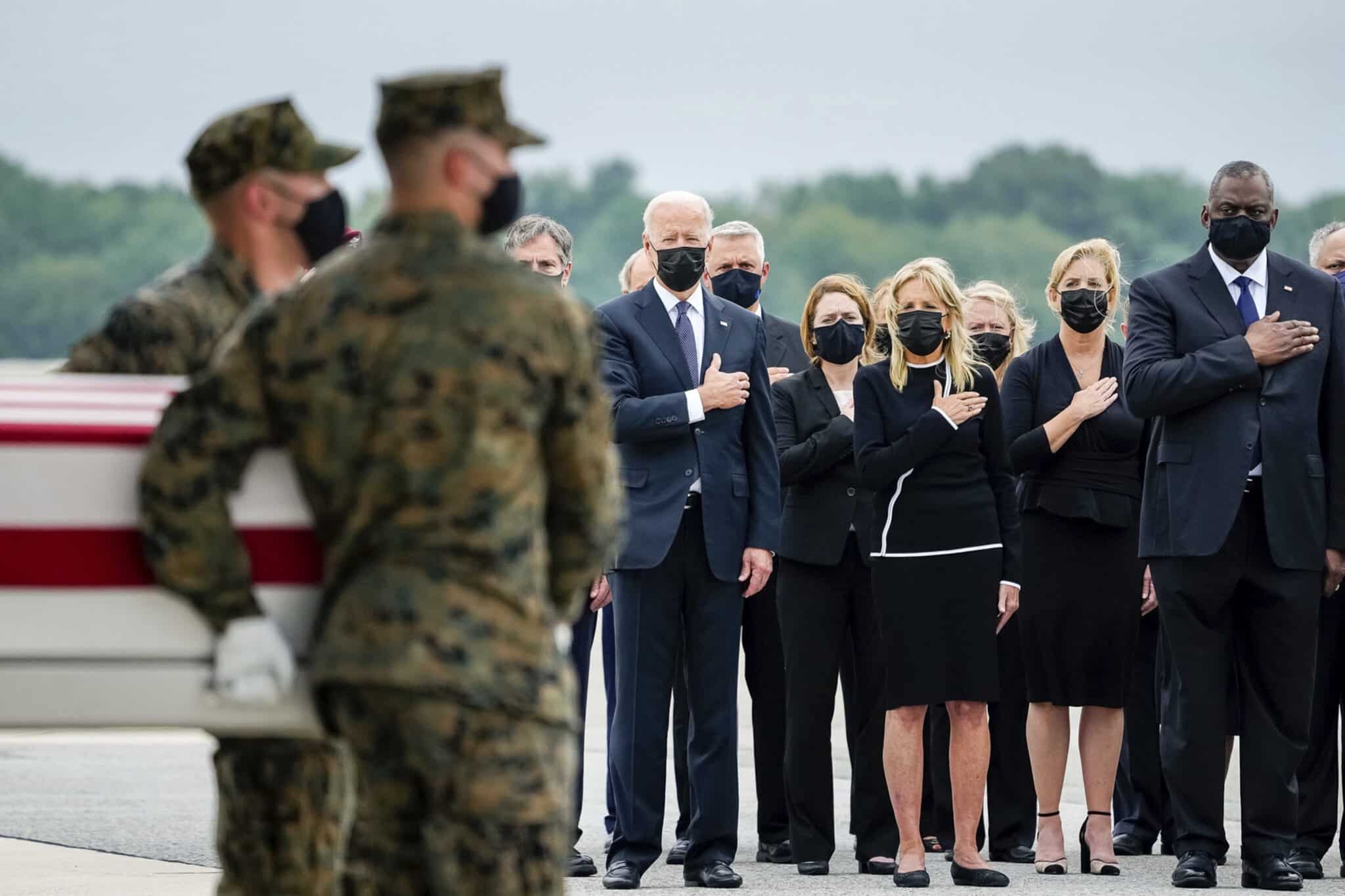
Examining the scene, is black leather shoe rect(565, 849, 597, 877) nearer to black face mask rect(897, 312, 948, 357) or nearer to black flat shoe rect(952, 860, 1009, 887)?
black flat shoe rect(952, 860, 1009, 887)

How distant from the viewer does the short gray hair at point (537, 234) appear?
834 cm

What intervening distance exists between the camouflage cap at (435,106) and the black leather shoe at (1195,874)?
424 cm

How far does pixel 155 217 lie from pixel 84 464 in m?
74.7

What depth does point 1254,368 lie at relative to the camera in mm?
7305

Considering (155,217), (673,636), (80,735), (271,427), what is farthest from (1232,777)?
(155,217)

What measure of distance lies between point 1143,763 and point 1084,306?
175 centimetres

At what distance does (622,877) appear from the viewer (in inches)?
281

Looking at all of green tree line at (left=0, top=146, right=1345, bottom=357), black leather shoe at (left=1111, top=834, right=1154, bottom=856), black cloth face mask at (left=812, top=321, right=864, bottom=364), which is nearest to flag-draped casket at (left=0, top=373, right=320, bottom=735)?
black cloth face mask at (left=812, top=321, right=864, bottom=364)

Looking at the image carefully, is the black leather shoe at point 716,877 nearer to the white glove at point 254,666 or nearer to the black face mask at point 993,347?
the black face mask at point 993,347

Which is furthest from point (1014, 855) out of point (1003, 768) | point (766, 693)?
point (766, 693)

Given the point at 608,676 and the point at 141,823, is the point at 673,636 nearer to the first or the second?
the point at 608,676

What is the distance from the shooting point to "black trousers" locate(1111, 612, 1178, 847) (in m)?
8.45

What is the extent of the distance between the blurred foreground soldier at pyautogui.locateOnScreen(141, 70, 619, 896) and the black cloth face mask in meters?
4.48

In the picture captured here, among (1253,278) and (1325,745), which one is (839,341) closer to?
(1253,278)
